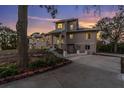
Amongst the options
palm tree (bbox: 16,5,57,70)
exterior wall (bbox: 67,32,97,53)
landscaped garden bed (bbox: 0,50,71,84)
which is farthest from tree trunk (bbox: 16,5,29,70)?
exterior wall (bbox: 67,32,97,53)

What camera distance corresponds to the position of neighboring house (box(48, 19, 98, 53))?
1461 centimetres

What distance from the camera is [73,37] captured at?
15.7 meters

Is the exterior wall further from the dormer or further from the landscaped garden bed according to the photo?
the landscaped garden bed

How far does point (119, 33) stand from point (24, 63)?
12828 millimetres

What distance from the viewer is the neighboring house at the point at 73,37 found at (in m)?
14.6

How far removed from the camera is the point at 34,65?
21.4 feet

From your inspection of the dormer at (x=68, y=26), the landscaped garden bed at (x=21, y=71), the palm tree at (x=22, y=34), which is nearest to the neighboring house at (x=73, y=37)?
the dormer at (x=68, y=26)

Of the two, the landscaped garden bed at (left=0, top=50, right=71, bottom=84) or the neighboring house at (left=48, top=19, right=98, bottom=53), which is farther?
the neighboring house at (left=48, top=19, right=98, bottom=53)

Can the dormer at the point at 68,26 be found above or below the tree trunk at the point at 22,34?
above

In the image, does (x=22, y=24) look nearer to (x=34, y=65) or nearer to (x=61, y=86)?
(x=34, y=65)

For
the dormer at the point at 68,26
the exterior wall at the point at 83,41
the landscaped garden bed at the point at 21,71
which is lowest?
the landscaped garden bed at the point at 21,71

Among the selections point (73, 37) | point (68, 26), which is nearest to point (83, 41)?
point (73, 37)

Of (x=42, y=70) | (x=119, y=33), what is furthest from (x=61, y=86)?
(x=119, y=33)

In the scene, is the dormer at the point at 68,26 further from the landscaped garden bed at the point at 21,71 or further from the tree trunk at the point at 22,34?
the tree trunk at the point at 22,34
